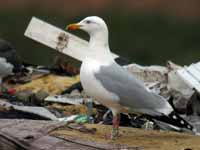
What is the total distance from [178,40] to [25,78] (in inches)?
288

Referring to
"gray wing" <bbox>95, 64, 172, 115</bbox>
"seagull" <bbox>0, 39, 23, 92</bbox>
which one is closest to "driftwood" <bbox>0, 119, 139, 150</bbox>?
"gray wing" <bbox>95, 64, 172, 115</bbox>

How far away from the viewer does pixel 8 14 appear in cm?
1608

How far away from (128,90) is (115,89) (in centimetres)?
7

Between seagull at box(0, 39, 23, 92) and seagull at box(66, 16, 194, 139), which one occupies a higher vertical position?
seagull at box(0, 39, 23, 92)

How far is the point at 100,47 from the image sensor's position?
561 cm

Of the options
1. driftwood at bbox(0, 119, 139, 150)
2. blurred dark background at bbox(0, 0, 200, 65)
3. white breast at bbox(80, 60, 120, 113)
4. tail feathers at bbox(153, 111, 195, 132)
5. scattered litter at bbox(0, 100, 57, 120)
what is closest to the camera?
driftwood at bbox(0, 119, 139, 150)

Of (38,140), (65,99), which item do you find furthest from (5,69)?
(38,140)

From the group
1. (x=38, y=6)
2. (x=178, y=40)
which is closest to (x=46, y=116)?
(x=178, y=40)

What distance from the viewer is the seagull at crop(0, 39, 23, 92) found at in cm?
812

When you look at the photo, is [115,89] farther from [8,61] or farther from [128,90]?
[8,61]

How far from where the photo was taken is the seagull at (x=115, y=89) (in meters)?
5.46

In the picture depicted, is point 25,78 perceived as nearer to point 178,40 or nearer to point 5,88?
point 5,88

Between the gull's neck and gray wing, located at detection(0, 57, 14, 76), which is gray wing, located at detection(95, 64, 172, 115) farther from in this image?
gray wing, located at detection(0, 57, 14, 76)

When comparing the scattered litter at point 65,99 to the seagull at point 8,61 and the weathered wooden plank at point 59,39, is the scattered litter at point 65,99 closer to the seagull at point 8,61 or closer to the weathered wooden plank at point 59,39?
the weathered wooden plank at point 59,39
